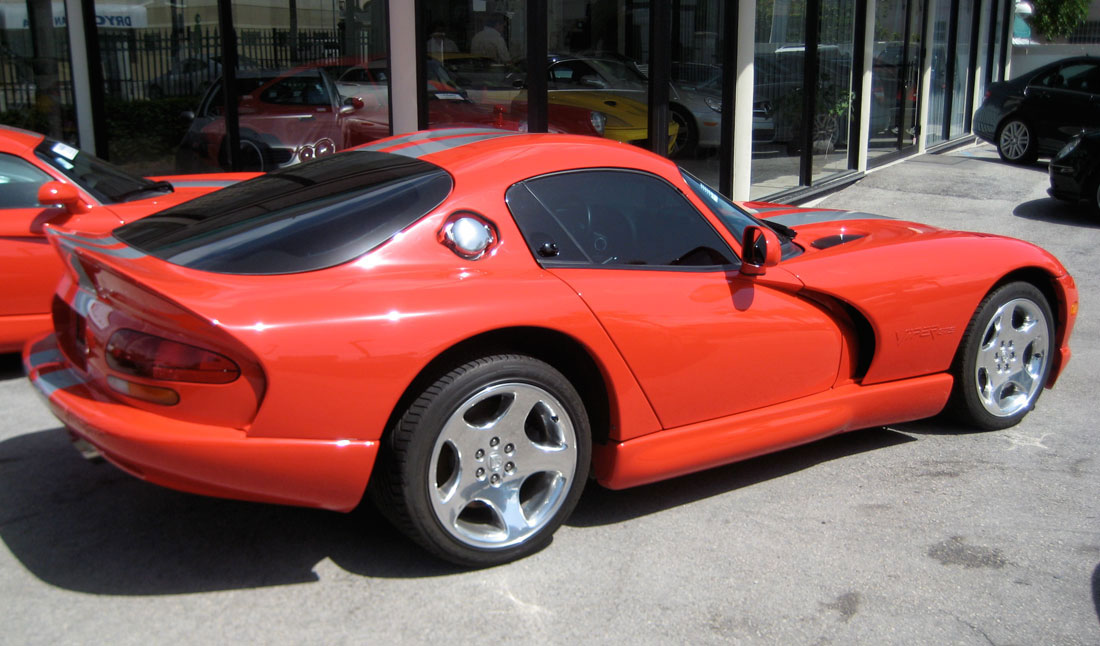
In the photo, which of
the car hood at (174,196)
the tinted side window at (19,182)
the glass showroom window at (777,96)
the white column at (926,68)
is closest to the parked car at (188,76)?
the car hood at (174,196)

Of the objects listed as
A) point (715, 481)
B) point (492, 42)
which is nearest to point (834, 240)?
point (715, 481)

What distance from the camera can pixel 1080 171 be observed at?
10.8 m

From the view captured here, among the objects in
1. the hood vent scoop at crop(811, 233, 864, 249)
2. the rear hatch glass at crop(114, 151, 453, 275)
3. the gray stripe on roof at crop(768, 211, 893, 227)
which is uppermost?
the rear hatch glass at crop(114, 151, 453, 275)

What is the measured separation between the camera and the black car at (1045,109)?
1443 centimetres

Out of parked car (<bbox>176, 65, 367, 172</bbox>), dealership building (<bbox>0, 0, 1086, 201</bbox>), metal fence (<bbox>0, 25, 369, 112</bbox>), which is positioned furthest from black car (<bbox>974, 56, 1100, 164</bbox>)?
metal fence (<bbox>0, 25, 369, 112</bbox>)

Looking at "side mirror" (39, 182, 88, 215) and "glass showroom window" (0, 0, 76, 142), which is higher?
"glass showroom window" (0, 0, 76, 142)

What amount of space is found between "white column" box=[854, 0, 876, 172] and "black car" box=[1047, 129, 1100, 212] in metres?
2.73

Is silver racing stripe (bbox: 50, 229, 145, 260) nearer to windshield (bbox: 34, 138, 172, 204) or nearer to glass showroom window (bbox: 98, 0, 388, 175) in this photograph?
windshield (bbox: 34, 138, 172, 204)

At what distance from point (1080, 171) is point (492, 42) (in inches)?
250

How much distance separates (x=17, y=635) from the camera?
3006mm

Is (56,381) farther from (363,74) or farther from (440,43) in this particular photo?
(363,74)

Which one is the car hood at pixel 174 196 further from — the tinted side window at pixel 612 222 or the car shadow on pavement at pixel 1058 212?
the car shadow on pavement at pixel 1058 212

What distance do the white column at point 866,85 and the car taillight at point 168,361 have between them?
38.3 feet

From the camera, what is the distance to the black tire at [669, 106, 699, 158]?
9.86m
